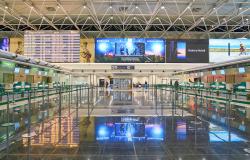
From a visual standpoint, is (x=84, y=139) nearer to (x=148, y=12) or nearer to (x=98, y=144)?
(x=98, y=144)

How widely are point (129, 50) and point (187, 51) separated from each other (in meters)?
9.00

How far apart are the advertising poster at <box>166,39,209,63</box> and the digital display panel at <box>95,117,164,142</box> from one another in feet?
116

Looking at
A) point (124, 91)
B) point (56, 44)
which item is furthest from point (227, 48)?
point (56, 44)

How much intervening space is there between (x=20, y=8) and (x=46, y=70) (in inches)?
412

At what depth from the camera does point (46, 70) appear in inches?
1291

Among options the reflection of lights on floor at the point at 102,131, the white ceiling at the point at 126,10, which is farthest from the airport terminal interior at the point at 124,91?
the white ceiling at the point at 126,10

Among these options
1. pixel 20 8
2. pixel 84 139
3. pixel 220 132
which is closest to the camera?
pixel 84 139

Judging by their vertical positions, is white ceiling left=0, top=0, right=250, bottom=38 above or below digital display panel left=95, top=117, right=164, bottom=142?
above

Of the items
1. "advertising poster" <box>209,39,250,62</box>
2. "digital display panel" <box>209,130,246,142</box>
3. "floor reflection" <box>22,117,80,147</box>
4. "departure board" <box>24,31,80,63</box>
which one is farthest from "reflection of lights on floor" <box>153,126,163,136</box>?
"advertising poster" <box>209,39,250,62</box>

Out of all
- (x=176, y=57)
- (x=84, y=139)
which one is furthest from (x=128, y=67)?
(x=84, y=139)

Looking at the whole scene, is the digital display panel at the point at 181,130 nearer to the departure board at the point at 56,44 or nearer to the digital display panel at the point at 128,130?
the digital display panel at the point at 128,130

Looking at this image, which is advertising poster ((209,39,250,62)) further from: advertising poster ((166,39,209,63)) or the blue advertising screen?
the blue advertising screen

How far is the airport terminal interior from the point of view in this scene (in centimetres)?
665

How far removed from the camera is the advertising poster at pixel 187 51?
44.5 meters
